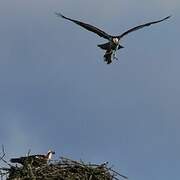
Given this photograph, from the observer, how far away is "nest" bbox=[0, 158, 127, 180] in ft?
109

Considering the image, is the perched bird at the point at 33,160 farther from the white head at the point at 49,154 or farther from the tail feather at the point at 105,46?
the tail feather at the point at 105,46

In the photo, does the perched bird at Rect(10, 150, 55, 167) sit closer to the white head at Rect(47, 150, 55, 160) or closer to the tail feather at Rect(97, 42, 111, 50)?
the white head at Rect(47, 150, 55, 160)

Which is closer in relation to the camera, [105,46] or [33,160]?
[33,160]

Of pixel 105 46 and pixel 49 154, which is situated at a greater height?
pixel 105 46

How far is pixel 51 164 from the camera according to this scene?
1345 inches

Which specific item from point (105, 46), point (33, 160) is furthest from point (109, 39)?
point (33, 160)

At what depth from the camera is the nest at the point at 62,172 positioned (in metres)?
33.3

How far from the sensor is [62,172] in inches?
1326

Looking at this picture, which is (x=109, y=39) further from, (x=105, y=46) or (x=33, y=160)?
(x=33, y=160)

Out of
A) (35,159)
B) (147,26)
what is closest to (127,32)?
(147,26)

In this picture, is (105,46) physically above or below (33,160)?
above

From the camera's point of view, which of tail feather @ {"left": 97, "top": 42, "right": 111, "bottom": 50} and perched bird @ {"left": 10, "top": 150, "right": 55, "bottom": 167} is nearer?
perched bird @ {"left": 10, "top": 150, "right": 55, "bottom": 167}

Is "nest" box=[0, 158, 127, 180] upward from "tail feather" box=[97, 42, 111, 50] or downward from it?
downward

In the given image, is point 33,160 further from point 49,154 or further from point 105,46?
point 105,46
